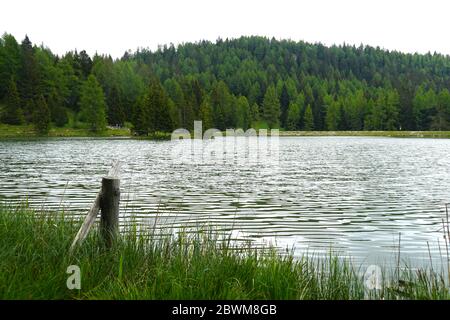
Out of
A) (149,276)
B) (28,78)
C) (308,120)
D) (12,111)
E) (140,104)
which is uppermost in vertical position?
(28,78)

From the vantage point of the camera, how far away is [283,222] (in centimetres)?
1786

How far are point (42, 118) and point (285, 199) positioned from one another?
3855 inches

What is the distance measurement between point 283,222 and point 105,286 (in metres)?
11.3

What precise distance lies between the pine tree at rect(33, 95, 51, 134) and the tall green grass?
352 ft

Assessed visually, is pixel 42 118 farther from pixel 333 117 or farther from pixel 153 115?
pixel 333 117

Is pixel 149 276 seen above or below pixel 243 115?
below

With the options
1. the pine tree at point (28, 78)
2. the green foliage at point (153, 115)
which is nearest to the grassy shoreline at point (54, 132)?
the green foliage at point (153, 115)

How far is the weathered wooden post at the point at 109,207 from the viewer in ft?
28.1

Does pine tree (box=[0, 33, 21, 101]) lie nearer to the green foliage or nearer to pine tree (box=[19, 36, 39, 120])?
pine tree (box=[19, 36, 39, 120])

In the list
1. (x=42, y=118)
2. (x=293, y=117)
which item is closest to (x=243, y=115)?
(x=293, y=117)

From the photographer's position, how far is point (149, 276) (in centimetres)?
777

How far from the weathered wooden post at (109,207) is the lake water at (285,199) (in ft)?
4.40

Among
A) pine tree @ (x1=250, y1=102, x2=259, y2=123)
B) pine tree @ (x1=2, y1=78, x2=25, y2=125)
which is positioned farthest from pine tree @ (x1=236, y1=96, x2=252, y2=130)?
pine tree @ (x1=2, y1=78, x2=25, y2=125)
